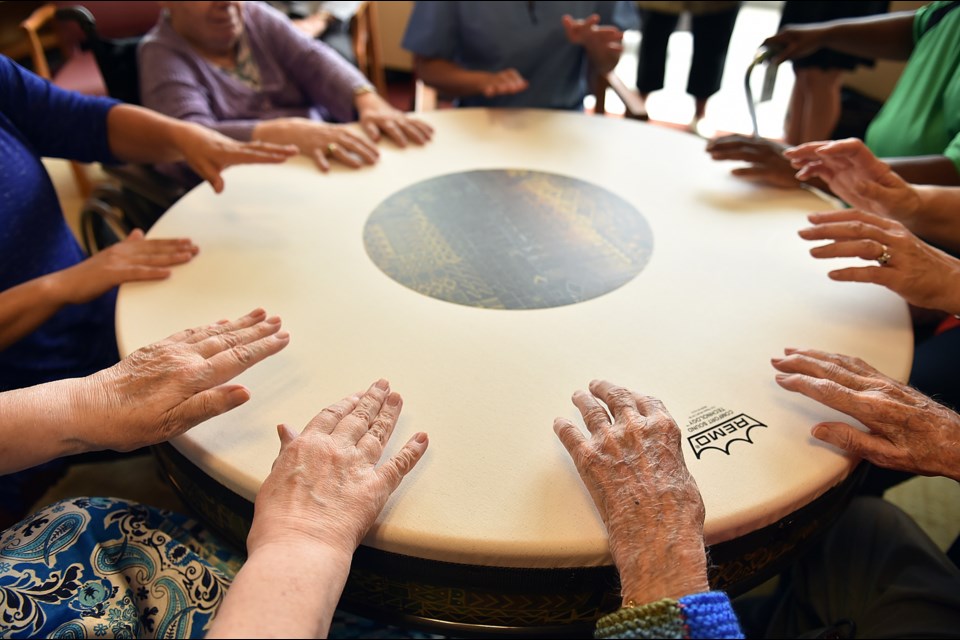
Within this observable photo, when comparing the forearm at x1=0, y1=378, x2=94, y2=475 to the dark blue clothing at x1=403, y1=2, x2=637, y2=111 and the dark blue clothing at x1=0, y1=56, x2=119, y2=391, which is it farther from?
the dark blue clothing at x1=403, y1=2, x2=637, y2=111

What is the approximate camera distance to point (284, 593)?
674 millimetres

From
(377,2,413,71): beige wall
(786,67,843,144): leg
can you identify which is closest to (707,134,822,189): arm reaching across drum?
(786,67,843,144): leg

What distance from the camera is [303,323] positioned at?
108cm

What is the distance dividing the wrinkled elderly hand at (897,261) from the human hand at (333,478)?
2.62 feet

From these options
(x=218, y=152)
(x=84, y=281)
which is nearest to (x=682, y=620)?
(x=84, y=281)

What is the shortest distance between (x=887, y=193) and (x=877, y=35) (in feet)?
2.59

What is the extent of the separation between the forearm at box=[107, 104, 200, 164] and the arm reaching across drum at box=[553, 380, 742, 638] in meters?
1.06

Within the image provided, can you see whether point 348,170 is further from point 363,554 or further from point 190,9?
point 363,554

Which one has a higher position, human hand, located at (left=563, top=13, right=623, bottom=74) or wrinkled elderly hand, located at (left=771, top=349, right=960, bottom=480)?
human hand, located at (left=563, top=13, right=623, bottom=74)

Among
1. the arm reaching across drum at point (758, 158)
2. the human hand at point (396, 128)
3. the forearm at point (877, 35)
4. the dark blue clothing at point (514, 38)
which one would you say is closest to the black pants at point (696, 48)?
the dark blue clothing at point (514, 38)

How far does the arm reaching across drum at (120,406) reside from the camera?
32.5 inches

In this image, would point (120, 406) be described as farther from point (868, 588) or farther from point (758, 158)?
point (758, 158)

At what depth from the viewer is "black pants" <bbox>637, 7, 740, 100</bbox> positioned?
288cm

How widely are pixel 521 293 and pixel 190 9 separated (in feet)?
4.11
